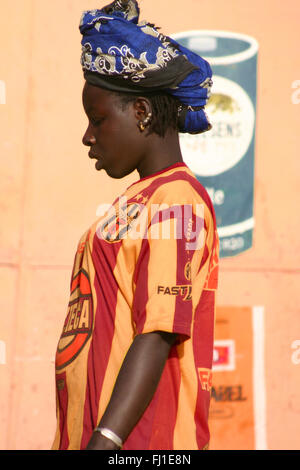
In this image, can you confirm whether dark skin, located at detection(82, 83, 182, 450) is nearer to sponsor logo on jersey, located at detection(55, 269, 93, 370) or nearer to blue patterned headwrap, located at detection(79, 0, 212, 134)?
blue patterned headwrap, located at detection(79, 0, 212, 134)

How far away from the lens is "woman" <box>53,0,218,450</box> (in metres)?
1.73

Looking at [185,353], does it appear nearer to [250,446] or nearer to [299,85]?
[250,446]

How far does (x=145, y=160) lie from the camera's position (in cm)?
200

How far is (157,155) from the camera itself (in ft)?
6.53

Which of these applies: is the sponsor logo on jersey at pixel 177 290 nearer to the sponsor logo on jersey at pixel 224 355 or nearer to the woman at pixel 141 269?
the woman at pixel 141 269

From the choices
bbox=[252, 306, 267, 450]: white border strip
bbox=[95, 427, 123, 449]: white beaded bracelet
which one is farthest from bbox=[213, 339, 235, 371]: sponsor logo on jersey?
bbox=[95, 427, 123, 449]: white beaded bracelet

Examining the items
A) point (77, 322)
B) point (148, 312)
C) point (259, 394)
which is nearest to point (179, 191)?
point (148, 312)

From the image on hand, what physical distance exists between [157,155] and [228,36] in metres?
2.62

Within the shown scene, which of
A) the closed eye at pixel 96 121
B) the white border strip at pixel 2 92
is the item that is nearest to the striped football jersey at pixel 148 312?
the closed eye at pixel 96 121

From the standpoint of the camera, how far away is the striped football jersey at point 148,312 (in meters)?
1.75

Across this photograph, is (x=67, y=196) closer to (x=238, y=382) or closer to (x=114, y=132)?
(x=238, y=382)

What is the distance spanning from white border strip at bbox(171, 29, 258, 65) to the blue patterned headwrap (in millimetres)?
2374
